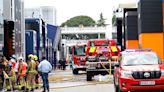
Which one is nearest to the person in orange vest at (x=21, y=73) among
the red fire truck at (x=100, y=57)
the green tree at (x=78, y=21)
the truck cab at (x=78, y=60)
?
the red fire truck at (x=100, y=57)

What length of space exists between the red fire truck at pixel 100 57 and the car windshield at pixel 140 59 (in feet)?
37.1

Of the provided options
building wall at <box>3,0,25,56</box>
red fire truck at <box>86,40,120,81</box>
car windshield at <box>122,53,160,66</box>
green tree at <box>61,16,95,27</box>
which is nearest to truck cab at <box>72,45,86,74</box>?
red fire truck at <box>86,40,120,81</box>

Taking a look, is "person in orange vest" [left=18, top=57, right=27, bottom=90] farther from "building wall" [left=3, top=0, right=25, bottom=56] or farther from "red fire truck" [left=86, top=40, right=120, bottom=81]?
"red fire truck" [left=86, top=40, right=120, bottom=81]

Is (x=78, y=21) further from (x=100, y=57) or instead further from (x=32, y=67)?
(x=32, y=67)

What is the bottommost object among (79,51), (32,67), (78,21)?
(32,67)

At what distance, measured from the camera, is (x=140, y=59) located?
20.0m

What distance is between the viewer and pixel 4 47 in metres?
29.1

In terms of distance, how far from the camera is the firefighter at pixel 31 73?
2379 centimetres

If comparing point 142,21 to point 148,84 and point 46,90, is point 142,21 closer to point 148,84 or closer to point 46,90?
point 46,90

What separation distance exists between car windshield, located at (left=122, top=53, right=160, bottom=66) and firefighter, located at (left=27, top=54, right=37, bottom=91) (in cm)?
516

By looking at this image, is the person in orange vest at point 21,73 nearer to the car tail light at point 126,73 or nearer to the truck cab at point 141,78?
the truck cab at point 141,78

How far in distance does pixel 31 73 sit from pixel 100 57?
9.73m

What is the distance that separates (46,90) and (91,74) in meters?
7.84

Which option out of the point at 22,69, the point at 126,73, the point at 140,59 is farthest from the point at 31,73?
the point at 126,73
